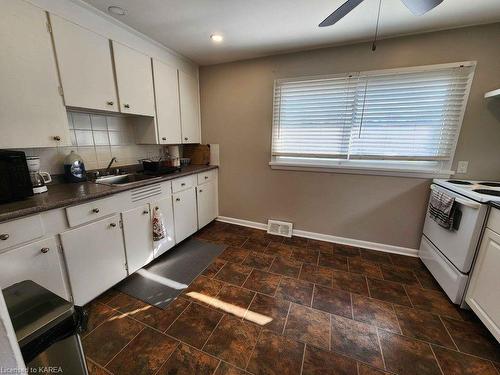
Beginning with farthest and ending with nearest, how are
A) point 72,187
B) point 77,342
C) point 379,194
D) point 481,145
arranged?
point 379,194 → point 481,145 → point 72,187 → point 77,342

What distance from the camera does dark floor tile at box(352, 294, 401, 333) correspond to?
60.7 inches

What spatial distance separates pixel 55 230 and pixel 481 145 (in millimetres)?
3617

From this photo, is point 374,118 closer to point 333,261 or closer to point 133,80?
point 333,261

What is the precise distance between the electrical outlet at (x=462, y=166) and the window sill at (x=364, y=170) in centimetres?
6

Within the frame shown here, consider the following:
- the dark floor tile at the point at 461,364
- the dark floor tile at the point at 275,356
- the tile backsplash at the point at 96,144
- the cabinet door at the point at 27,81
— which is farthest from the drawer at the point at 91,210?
the dark floor tile at the point at 461,364

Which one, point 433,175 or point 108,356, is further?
point 433,175

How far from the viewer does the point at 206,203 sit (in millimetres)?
3004

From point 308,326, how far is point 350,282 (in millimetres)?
713

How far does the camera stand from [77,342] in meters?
0.93

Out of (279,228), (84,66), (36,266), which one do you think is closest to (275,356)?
(36,266)

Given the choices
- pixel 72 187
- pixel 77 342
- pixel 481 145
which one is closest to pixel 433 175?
pixel 481 145

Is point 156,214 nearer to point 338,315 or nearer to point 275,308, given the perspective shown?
point 275,308

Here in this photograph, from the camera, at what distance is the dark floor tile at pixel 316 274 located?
78.7 inches

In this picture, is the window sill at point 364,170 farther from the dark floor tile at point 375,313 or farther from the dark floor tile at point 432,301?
the dark floor tile at point 375,313
